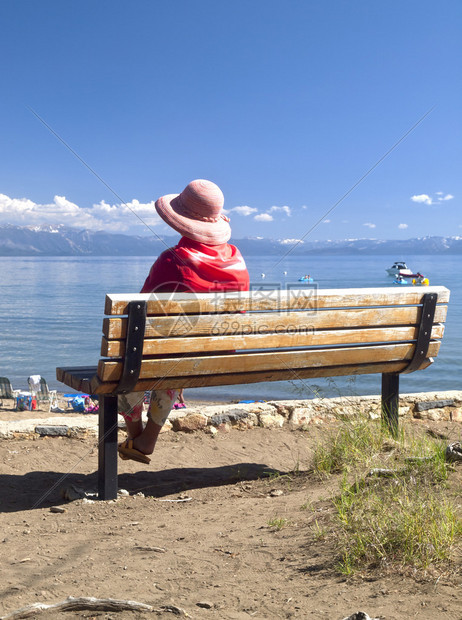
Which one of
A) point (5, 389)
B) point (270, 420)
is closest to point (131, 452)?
point (270, 420)

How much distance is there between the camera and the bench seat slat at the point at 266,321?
11.2 ft

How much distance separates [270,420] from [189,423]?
2.43ft

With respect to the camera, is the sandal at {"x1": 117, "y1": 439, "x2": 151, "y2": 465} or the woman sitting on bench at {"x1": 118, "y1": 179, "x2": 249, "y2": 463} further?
the sandal at {"x1": 117, "y1": 439, "x2": 151, "y2": 465}

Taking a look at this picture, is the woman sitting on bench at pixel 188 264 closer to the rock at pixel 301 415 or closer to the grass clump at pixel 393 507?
the grass clump at pixel 393 507

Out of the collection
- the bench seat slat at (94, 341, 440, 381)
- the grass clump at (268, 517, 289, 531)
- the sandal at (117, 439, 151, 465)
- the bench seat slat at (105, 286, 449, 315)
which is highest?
the bench seat slat at (105, 286, 449, 315)

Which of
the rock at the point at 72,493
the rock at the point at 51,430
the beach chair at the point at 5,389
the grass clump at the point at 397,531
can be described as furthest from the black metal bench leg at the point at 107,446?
the beach chair at the point at 5,389

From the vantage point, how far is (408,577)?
7.39 ft

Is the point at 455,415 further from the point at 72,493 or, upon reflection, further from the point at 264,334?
the point at 72,493

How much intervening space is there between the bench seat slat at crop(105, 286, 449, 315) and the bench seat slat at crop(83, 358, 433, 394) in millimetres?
433

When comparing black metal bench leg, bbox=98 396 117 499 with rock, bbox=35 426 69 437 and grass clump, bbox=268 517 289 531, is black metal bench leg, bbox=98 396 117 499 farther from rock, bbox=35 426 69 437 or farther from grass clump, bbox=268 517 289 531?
rock, bbox=35 426 69 437

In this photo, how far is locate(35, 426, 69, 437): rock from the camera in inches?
200

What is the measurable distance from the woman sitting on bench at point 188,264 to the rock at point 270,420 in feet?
5.26

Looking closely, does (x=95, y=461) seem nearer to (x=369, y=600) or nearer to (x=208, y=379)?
(x=208, y=379)

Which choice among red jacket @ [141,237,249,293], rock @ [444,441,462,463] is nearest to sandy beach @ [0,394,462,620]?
rock @ [444,441,462,463]
